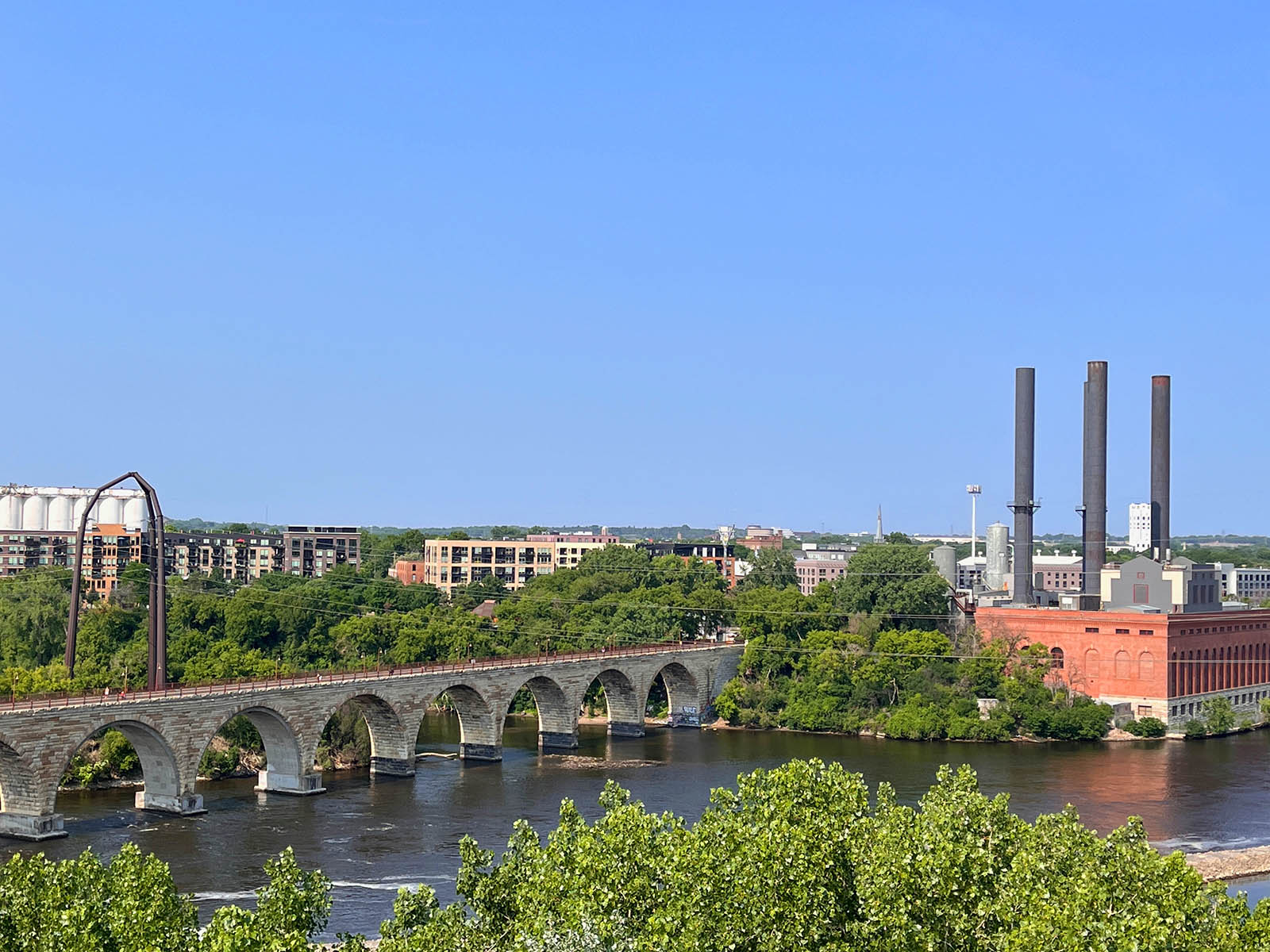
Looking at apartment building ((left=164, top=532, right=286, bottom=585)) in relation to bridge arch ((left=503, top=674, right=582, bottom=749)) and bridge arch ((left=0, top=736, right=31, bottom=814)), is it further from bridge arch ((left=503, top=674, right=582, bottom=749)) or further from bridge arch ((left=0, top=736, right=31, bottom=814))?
bridge arch ((left=0, top=736, right=31, bottom=814))

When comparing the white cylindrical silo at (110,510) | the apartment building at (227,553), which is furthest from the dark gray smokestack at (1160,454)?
the white cylindrical silo at (110,510)

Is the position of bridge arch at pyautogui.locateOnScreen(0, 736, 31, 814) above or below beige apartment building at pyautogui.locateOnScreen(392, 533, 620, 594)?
below

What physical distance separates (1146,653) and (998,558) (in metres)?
39.3

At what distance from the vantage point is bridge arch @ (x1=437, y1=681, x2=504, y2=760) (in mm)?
77000

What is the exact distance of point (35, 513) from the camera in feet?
530

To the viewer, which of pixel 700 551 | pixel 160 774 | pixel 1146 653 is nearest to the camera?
pixel 160 774

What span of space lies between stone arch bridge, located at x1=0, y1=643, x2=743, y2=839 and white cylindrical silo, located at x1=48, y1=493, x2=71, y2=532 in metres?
87.9

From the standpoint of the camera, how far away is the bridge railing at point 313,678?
58.1 metres

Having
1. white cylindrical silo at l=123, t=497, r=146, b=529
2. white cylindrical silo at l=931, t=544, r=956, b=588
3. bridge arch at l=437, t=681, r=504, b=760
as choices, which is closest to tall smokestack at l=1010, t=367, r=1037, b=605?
white cylindrical silo at l=931, t=544, r=956, b=588

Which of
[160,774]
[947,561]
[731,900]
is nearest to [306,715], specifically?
[160,774]

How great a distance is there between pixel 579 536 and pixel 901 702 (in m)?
101

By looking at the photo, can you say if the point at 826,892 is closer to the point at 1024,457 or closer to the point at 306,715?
the point at 306,715

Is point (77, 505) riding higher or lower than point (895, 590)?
higher

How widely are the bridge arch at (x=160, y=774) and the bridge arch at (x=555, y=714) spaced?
24.7 meters
